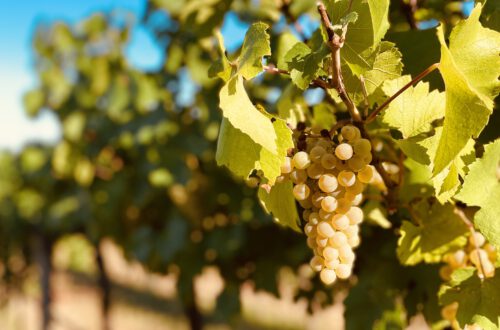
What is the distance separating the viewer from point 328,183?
1.00 m

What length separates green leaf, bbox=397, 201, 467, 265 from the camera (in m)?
1.25

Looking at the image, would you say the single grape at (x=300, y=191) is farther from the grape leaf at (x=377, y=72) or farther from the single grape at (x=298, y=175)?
the grape leaf at (x=377, y=72)

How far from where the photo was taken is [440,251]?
1302 millimetres

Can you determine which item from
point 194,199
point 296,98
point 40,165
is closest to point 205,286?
point 40,165

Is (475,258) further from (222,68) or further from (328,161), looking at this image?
(222,68)

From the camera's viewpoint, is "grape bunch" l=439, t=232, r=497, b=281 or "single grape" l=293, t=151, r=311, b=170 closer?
"single grape" l=293, t=151, r=311, b=170

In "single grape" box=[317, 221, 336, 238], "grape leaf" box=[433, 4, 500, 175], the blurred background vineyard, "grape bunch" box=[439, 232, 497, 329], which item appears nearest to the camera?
"grape leaf" box=[433, 4, 500, 175]

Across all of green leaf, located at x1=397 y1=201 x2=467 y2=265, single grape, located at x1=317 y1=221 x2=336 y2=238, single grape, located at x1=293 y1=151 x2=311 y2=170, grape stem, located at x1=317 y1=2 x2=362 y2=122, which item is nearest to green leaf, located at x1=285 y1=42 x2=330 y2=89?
grape stem, located at x1=317 y1=2 x2=362 y2=122

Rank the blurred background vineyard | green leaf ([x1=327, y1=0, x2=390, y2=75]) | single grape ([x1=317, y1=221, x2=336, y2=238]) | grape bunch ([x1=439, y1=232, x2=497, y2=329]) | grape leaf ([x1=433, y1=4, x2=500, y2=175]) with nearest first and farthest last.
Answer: grape leaf ([x1=433, y1=4, x2=500, y2=175]) → green leaf ([x1=327, y1=0, x2=390, y2=75]) → single grape ([x1=317, y1=221, x2=336, y2=238]) → grape bunch ([x1=439, y1=232, x2=497, y2=329]) → the blurred background vineyard

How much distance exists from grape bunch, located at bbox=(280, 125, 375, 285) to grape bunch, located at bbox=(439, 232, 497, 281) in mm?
342

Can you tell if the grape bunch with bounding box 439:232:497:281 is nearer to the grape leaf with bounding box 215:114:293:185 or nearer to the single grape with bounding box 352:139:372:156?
the single grape with bounding box 352:139:372:156

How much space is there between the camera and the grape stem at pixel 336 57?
0.91 metres

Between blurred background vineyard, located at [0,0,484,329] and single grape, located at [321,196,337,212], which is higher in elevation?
single grape, located at [321,196,337,212]

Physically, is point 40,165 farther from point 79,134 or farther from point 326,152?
point 326,152
